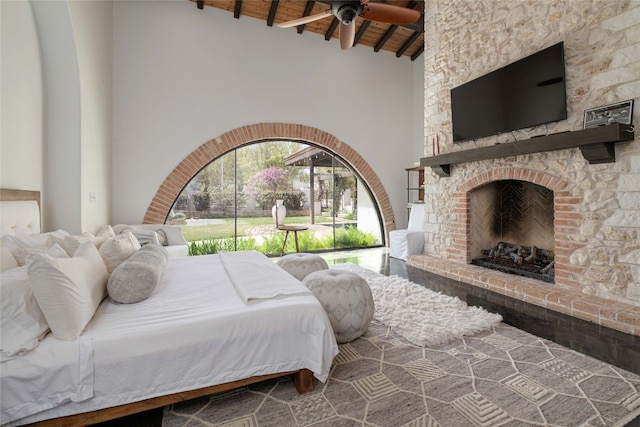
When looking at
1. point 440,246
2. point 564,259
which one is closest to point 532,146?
point 564,259

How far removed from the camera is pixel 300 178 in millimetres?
6180

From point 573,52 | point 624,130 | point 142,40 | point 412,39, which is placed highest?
point 412,39

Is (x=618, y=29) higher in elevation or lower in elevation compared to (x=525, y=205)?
higher

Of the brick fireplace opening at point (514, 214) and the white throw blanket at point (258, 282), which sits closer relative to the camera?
the white throw blanket at point (258, 282)

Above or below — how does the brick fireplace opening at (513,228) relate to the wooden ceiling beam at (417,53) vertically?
below

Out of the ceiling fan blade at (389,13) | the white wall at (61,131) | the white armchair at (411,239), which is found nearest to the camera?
the white wall at (61,131)

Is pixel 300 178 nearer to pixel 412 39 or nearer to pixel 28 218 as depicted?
pixel 412 39

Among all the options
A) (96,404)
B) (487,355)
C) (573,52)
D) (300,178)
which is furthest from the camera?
(300,178)

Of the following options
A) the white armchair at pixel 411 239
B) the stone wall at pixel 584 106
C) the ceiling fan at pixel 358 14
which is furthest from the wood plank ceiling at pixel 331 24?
the white armchair at pixel 411 239

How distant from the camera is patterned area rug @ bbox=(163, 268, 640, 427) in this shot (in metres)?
1.53

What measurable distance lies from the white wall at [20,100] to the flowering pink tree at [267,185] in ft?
10.4

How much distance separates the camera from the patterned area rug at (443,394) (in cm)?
153

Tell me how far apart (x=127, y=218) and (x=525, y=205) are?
565cm

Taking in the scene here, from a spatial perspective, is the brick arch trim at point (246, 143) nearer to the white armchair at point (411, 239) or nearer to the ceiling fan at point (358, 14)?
the white armchair at point (411, 239)
